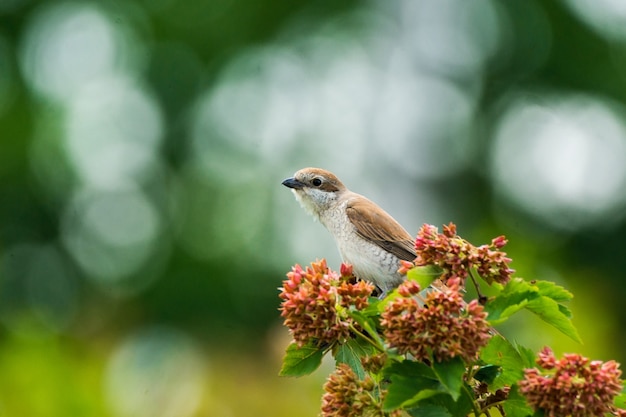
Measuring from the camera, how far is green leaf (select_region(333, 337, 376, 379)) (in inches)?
144

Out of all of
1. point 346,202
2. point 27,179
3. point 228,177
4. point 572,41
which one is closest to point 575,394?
point 346,202

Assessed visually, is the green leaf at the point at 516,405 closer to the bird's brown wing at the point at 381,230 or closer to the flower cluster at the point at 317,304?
the flower cluster at the point at 317,304

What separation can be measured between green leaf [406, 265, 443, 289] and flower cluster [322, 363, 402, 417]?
363 millimetres

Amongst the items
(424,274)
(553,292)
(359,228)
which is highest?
(359,228)

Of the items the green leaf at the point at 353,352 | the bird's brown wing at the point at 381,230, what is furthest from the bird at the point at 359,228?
the green leaf at the point at 353,352

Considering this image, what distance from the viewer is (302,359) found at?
12.2ft

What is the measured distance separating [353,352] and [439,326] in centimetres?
58

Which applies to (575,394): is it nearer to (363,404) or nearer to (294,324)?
(363,404)

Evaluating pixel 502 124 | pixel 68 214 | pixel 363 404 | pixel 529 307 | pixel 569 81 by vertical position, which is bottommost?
pixel 363 404

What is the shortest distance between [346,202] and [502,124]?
2359cm

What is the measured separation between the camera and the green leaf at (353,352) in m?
3.66

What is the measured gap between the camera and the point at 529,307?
3.41m

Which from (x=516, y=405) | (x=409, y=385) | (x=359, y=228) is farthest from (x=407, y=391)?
(x=359, y=228)

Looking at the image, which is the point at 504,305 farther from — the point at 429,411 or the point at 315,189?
the point at 315,189
